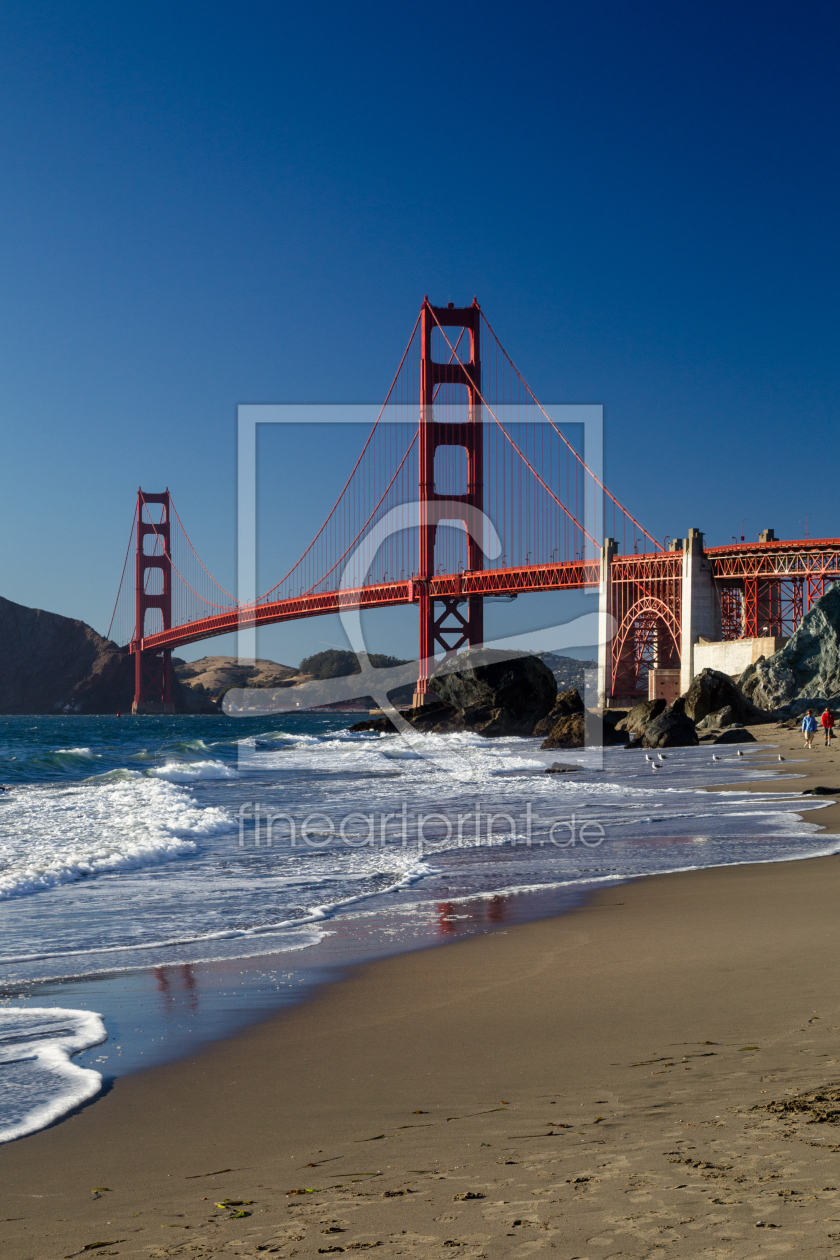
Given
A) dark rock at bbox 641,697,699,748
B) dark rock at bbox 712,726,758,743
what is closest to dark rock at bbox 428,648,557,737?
dark rock at bbox 641,697,699,748

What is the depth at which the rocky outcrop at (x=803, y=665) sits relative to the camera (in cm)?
3597

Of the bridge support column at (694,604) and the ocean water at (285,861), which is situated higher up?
the bridge support column at (694,604)

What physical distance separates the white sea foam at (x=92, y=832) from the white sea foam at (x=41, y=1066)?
133 inches

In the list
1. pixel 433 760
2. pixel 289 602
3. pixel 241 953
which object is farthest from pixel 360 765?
pixel 289 602

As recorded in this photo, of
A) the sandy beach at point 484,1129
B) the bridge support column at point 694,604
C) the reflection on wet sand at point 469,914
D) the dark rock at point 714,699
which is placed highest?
the bridge support column at point 694,604

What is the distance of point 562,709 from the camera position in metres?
38.0

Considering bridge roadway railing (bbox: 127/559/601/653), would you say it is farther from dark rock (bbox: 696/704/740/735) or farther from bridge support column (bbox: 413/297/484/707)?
dark rock (bbox: 696/704/740/735)

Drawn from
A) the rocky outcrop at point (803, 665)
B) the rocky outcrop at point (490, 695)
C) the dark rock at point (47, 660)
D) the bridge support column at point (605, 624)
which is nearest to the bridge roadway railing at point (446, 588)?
the bridge support column at point (605, 624)

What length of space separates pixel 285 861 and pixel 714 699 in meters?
28.4

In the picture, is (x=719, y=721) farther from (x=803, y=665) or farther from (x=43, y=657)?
(x=43, y=657)

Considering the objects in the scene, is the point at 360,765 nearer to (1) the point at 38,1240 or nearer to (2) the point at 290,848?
(2) the point at 290,848

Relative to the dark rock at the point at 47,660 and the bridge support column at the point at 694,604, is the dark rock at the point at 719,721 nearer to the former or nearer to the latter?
the bridge support column at the point at 694,604

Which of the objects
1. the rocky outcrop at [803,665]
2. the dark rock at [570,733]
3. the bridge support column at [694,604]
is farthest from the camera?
the bridge support column at [694,604]

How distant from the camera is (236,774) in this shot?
73.9 ft
